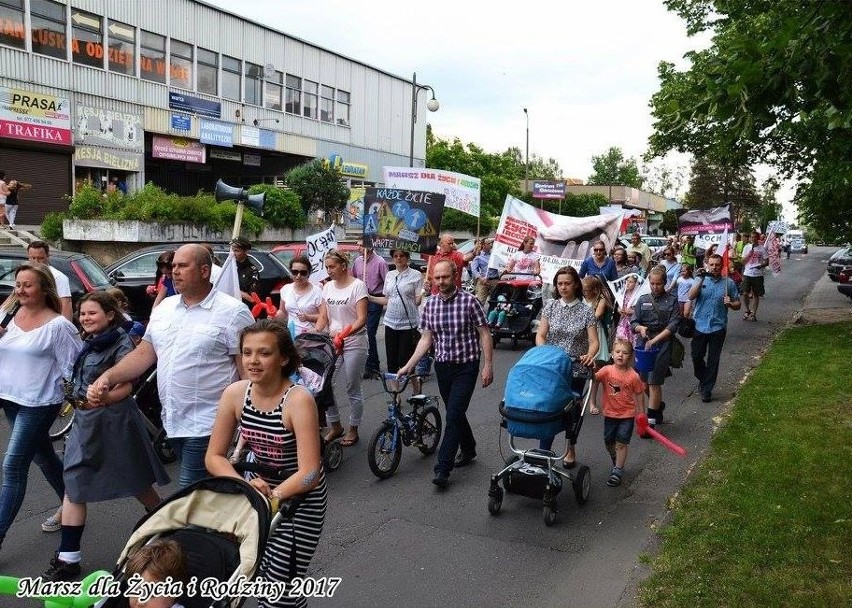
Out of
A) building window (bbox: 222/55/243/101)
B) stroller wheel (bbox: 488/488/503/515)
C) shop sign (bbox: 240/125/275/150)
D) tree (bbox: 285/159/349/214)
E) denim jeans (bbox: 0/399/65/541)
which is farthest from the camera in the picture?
shop sign (bbox: 240/125/275/150)

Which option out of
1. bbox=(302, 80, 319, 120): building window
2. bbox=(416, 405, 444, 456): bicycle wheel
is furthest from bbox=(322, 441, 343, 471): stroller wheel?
bbox=(302, 80, 319, 120): building window

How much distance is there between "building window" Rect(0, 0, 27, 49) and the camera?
26203 mm

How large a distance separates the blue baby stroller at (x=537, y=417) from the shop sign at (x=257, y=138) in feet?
108

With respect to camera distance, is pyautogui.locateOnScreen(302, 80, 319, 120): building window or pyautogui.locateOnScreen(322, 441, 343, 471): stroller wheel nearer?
pyautogui.locateOnScreen(322, 441, 343, 471): stroller wheel

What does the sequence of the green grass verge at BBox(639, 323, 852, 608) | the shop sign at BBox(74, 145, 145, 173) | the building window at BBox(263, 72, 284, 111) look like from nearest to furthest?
1. the green grass verge at BBox(639, 323, 852, 608)
2. the shop sign at BBox(74, 145, 145, 173)
3. the building window at BBox(263, 72, 284, 111)

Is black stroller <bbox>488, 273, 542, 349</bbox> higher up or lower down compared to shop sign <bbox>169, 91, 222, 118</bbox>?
lower down

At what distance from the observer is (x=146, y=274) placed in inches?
557

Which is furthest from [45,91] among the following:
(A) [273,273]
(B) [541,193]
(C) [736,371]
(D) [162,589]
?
(B) [541,193]

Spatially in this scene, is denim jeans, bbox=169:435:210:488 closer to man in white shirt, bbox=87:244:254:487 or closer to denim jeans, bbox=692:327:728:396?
man in white shirt, bbox=87:244:254:487

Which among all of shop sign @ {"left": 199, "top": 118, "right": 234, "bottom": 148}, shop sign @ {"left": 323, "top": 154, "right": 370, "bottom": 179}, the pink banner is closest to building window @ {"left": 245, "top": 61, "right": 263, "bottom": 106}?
shop sign @ {"left": 199, "top": 118, "right": 234, "bottom": 148}

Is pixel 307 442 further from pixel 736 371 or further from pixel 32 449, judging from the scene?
pixel 736 371

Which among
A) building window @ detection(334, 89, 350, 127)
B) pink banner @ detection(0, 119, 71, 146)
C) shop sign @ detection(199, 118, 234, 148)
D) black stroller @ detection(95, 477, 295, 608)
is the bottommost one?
black stroller @ detection(95, 477, 295, 608)

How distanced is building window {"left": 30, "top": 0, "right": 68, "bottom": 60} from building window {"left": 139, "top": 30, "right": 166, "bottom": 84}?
3.68 metres

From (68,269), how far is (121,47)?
2348 cm
